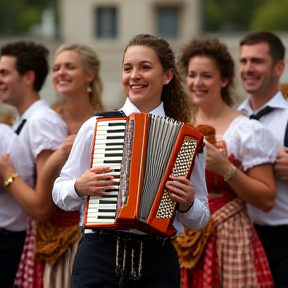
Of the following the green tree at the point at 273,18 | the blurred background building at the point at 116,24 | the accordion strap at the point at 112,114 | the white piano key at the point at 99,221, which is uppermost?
the green tree at the point at 273,18

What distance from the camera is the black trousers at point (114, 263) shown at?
3615mm

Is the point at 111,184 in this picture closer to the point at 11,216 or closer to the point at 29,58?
the point at 11,216

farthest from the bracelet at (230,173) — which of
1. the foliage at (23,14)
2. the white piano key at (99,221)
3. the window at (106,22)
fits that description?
the foliage at (23,14)

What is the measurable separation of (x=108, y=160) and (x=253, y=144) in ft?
4.75

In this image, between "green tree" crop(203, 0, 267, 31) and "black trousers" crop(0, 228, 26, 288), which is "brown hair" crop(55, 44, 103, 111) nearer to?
"black trousers" crop(0, 228, 26, 288)

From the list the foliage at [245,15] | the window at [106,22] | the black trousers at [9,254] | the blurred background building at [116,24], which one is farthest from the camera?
the foliage at [245,15]

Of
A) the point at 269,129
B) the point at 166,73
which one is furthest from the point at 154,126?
the point at 269,129

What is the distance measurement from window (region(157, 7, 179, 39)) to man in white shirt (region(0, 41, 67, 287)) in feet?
105

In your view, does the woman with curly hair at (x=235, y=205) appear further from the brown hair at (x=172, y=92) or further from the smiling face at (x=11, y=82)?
the smiling face at (x=11, y=82)

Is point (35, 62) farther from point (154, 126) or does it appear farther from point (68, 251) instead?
point (154, 126)

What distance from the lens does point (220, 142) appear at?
482 cm

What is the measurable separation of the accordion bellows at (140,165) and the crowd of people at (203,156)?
388mm

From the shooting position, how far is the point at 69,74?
5309 mm

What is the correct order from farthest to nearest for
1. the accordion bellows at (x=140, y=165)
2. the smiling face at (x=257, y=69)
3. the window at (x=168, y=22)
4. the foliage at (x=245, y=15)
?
the foliage at (x=245, y=15) → the window at (x=168, y=22) → the smiling face at (x=257, y=69) → the accordion bellows at (x=140, y=165)
